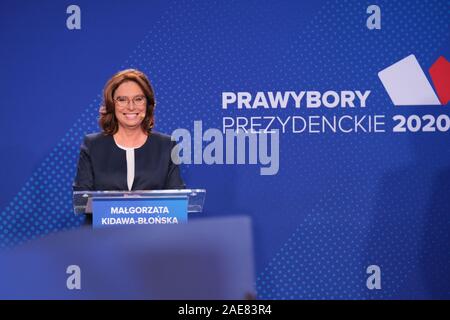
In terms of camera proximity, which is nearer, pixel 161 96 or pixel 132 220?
pixel 132 220

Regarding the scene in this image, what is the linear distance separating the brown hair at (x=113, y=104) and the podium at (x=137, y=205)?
2.43ft

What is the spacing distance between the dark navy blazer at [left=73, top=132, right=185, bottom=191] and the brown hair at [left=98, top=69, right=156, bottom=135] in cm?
7

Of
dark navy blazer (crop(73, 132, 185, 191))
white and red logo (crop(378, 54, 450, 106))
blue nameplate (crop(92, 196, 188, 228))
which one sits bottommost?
blue nameplate (crop(92, 196, 188, 228))

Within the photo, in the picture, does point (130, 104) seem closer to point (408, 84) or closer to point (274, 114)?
point (274, 114)

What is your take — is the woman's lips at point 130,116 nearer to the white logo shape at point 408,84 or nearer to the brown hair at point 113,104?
the brown hair at point 113,104

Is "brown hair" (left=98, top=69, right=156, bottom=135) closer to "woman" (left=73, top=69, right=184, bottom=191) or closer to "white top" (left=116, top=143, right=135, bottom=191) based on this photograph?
"woman" (left=73, top=69, right=184, bottom=191)

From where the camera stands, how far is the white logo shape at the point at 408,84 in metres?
4.69

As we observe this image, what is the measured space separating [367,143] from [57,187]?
79.2 inches

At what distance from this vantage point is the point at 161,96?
473cm

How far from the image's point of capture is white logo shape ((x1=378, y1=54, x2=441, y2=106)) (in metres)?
4.69

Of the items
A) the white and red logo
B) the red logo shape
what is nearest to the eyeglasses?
A: the white and red logo

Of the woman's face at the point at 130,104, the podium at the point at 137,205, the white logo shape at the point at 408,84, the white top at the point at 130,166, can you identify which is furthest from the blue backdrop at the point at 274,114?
the podium at the point at 137,205
